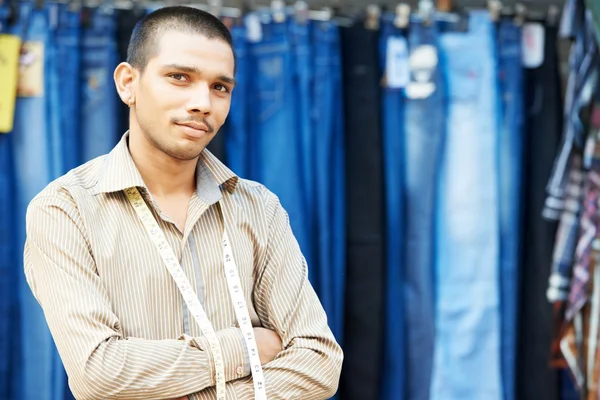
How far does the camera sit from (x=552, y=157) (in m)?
3.45

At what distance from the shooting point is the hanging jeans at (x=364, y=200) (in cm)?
340

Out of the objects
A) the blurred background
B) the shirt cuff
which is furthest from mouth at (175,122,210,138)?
the blurred background

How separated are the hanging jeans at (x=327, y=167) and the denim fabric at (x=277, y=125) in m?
0.06

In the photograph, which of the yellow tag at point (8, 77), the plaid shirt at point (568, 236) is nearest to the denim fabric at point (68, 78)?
the yellow tag at point (8, 77)

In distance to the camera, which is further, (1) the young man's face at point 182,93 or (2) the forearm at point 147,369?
(1) the young man's face at point 182,93

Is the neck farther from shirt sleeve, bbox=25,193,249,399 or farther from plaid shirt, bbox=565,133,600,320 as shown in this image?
plaid shirt, bbox=565,133,600,320

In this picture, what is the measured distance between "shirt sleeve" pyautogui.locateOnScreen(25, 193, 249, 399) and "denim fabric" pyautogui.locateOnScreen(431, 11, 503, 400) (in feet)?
5.44

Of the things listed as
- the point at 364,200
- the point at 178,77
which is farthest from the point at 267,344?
the point at 364,200

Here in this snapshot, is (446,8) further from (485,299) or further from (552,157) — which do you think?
(485,299)

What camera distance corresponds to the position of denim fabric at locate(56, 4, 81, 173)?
325 cm

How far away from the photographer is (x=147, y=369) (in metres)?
1.89

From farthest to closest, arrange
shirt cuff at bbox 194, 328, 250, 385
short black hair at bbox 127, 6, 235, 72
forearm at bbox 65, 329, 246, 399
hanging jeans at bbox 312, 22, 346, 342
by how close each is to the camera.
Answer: hanging jeans at bbox 312, 22, 346, 342 → short black hair at bbox 127, 6, 235, 72 → shirt cuff at bbox 194, 328, 250, 385 → forearm at bbox 65, 329, 246, 399

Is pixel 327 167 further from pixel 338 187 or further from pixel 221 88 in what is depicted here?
pixel 221 88

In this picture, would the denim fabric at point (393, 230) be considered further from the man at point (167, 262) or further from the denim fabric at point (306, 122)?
the man at point (167, 262)
